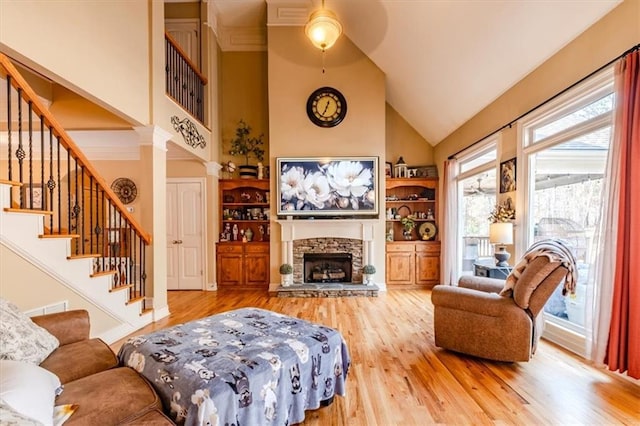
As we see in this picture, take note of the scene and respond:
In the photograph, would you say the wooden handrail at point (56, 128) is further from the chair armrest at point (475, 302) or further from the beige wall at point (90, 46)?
the chair armrest at point (475, 302)

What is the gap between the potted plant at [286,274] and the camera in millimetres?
5406

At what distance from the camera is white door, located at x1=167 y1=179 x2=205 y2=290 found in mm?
5902

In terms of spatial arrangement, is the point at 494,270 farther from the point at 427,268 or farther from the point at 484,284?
the point at 427,268

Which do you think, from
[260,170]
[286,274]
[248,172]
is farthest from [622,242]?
[248,172]

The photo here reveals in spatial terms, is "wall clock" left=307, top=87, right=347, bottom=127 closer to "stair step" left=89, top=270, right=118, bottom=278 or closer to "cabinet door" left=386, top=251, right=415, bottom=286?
"cabinet door" left=386, top=251, right=415, bottom=286

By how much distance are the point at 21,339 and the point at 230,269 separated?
4278 mm

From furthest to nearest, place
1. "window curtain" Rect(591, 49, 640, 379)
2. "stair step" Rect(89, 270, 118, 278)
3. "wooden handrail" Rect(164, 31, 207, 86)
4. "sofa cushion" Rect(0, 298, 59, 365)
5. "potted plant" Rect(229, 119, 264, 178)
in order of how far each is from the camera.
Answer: "potted plant" Rect(229, 119, 264, 178), "wooden handrail" Rect(164, 31, 207, 86), "stair step" Rect(89, 270, 118, 278), "window curtain" Rect(591, 49, 640, 379), "sofa cushion" Rect(0, 298, 59, 365)

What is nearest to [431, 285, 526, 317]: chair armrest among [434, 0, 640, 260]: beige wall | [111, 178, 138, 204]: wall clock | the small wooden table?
the small wooden table

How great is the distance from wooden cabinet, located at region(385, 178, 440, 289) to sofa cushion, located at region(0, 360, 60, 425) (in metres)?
5.11

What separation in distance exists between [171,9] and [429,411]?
7.72 meters

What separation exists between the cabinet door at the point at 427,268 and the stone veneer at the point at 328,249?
1169 mm

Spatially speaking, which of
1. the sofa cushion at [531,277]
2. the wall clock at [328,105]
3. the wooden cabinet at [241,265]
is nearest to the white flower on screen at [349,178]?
the wall clock at [328,105]

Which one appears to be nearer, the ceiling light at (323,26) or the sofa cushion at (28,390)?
the sofa cushion at (28,390)

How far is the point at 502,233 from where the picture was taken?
3604 mm
